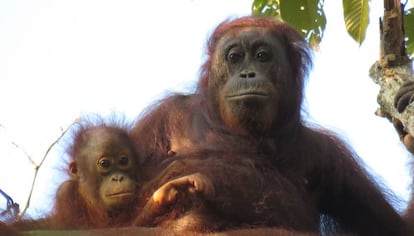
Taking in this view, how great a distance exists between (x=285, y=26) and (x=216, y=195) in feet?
4.45

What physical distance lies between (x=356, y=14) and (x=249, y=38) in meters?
0.63

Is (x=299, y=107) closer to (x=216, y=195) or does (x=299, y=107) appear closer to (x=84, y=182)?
(x=216, y=195)

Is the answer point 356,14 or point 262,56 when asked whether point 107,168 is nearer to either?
point 262,56

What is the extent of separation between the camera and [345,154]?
16.3 ft

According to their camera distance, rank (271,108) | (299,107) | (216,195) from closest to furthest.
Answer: (216,195), (271,108), (299,107)

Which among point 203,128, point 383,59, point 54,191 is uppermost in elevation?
point 383,59

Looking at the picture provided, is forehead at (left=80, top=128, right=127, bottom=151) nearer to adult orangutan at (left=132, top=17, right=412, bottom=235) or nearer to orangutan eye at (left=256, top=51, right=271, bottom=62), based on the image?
adult orangutan at (left=132, top=17, right=412, bottom=235)

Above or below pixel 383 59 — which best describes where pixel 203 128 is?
below

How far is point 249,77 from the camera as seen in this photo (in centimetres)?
447

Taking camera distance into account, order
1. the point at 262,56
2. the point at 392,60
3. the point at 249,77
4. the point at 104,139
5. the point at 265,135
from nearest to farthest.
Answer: the point at 392,60 < the point at 249,77 < the point at 265,135 < the point at 262,56 < the point at 104,139

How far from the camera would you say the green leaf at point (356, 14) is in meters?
4.68

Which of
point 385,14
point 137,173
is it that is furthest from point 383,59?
point 137,173

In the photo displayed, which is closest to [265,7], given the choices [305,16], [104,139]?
[305,16]

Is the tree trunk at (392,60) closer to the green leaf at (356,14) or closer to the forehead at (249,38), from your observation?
the green leaf at (356,14)
